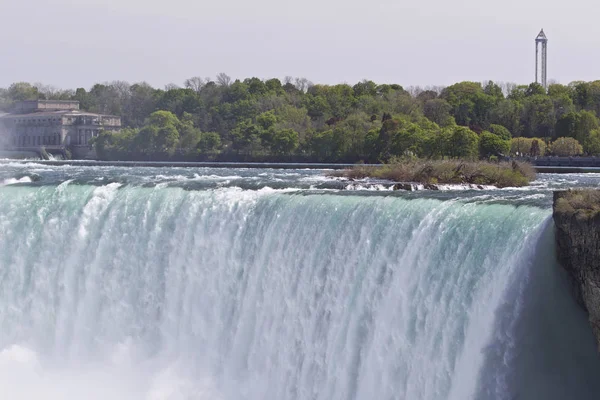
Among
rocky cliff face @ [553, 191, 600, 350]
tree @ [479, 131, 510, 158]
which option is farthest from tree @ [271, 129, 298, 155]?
rocky cliff face @ [553, 191, 600, 350]

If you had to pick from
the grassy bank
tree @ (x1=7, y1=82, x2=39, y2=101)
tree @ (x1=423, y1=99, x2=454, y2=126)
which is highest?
tree @ (x1=7, y1=82, x2=39, y2=101)

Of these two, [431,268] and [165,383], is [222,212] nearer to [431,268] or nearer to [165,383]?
[165,383]

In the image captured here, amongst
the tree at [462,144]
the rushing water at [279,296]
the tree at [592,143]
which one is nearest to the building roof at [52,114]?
the tree at [592,143]

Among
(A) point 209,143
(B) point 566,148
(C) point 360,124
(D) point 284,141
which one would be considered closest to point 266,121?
(A) point 209,143

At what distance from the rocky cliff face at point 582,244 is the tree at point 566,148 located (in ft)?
206

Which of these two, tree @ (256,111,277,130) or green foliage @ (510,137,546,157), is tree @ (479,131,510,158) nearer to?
green foliage @ (510,137,546,157)

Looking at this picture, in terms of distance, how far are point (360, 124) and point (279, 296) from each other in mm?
64316

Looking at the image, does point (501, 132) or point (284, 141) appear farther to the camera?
point (284, 141)

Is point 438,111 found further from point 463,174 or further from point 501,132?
point 463,174

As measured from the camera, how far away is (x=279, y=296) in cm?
2519

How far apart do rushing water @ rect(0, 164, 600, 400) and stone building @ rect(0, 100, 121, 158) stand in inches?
3758

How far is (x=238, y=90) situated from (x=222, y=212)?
362ft

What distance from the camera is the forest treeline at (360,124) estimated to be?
254 ft

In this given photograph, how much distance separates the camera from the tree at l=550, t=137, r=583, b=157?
8112 centimetres
